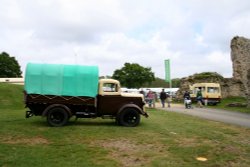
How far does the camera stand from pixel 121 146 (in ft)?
37.7

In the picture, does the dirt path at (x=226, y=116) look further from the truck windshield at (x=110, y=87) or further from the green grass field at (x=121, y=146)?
the truck windshield at (x=110, y=87)

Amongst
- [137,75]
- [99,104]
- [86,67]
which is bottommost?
[99,104]

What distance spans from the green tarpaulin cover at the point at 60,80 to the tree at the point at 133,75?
81.0 m

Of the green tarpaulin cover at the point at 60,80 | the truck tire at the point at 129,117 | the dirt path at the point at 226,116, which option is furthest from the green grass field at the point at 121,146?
the dirt path at the point at 226,116

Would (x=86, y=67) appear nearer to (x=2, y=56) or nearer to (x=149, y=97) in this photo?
(x=149, y=97)

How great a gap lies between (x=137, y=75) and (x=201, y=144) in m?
86.1

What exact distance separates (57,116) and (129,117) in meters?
3.19

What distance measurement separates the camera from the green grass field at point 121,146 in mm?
9594

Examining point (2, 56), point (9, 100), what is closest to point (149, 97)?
→ point (9, 100)

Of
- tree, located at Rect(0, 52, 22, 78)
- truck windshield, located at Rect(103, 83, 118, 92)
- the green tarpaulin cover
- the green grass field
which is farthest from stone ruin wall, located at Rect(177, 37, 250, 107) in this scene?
tree, located at Rect(0, 52, 22, 78)

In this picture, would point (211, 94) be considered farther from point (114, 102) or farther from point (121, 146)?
point (121, 146)

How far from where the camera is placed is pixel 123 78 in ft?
321

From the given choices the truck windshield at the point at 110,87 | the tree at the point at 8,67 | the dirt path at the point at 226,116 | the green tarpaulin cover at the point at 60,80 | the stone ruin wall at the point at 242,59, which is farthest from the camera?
the tree at the point at 8,67

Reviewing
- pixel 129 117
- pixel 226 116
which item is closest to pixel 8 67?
pixel 226 116
